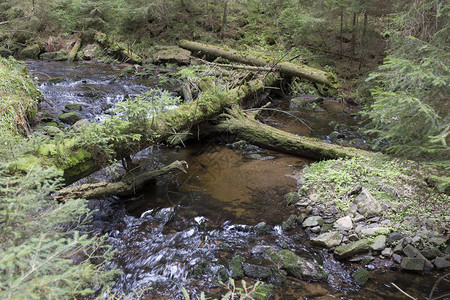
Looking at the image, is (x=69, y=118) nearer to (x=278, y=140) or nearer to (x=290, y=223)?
(x=278, y=140)

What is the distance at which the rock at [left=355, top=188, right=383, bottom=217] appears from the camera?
496 centimetres

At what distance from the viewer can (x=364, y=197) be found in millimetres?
5215

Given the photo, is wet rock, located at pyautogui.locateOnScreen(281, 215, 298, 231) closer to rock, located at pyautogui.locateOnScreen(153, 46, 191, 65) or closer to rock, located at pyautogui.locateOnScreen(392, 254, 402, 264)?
rock, located at pyautogui.locateOnScreen(392, 254, 402, 264)

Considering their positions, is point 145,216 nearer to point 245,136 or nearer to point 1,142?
point 1,142

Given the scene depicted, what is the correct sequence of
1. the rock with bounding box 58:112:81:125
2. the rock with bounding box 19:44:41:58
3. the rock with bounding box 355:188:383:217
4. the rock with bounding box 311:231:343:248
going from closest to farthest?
the rock with bounding box 311:231:343:248 < the rock with bounding box 355:188:383:217 < the rock with bounding box 58:112:81:125 < the rock with bounding box 19:44:41:58

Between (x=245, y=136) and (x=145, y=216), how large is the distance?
13.0 ft

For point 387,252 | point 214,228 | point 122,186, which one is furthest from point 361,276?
point 122,186

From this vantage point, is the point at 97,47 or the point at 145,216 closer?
the point at 145,216

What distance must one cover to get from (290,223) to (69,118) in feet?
23.3

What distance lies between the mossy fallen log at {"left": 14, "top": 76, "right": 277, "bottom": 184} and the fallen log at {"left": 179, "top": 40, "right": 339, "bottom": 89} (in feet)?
7.70

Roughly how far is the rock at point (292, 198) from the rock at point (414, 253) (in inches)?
79.2

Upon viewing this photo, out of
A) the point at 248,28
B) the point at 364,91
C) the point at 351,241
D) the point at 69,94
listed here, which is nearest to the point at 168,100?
the point at 351,241

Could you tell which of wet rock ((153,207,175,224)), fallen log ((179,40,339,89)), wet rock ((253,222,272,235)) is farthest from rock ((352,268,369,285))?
fallen log ((179,40,339,89))

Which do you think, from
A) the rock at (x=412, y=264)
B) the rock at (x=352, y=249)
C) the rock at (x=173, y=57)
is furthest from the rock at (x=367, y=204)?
the rock at (x=173, y=57)
